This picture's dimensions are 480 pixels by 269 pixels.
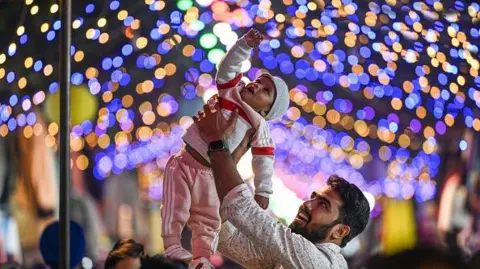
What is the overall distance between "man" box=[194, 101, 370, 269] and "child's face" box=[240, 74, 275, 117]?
4 cm

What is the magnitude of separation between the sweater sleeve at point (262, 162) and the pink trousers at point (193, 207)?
58 millimetres

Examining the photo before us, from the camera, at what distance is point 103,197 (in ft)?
5.50

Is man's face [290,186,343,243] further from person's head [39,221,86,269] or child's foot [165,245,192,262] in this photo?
person's head [39,221,86,269]

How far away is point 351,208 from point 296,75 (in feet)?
1.51

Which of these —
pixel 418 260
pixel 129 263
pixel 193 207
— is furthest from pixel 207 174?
pixel 418 260

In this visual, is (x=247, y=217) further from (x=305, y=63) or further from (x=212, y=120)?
(x=305, y=63)

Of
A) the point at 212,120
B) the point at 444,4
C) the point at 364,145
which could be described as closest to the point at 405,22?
the point at 444,4

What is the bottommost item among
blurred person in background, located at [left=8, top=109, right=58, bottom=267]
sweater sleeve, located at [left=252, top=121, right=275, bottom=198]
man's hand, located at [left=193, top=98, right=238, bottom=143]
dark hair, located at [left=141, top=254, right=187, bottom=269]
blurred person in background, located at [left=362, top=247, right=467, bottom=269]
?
blurred person in background, located at [left=8, top=109, right=58, bottom=267]

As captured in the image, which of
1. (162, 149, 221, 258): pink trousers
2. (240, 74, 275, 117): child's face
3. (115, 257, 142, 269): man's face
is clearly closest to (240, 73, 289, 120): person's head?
(240, 74, 275, 117): child's face

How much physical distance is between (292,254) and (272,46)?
0.60 metres

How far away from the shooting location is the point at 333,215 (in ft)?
4.25

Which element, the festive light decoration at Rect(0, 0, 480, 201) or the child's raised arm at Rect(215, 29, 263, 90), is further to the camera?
the festive light decoration at Rect(0, 0, 480, 201)

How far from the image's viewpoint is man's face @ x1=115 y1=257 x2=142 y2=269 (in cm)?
149

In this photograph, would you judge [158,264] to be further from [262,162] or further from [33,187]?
[33,187]
